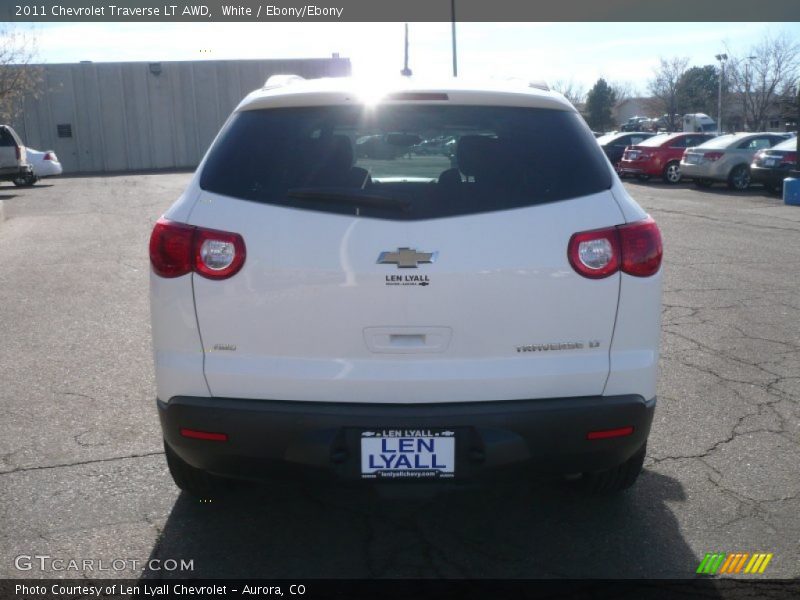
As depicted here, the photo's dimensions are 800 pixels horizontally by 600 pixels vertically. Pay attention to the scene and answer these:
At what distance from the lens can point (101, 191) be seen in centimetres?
2616

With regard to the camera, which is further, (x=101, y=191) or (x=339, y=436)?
(x=101, y=191)

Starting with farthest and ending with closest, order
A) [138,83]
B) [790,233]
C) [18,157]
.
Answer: [138,83] < [18,157] < [790,233]

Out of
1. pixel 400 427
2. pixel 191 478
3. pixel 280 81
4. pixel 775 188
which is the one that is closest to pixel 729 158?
pixel 775 188

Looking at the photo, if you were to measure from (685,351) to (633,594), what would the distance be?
380cm

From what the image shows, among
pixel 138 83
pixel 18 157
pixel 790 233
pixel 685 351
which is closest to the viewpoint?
pixel 685 351

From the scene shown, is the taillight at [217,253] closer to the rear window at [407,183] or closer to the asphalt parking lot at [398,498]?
the rear window at [407,183]

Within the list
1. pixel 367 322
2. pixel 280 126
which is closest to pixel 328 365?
pixel 367 322

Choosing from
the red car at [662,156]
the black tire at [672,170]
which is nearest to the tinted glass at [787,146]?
the red car at [662,156]

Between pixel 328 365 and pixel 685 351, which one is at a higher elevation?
pixel 328 365

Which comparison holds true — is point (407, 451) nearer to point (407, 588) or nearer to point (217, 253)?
point (407, 588)

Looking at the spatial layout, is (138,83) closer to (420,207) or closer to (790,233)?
(790,233)

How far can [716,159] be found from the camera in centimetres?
2394

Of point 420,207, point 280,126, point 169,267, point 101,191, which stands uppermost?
point 280,126

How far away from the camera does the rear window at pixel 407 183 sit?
3301 mm
